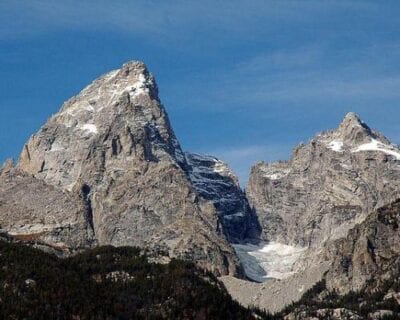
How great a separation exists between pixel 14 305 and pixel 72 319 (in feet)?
35.9

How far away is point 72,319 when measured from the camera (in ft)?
648

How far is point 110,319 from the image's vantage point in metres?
199

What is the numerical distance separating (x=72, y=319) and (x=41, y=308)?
6309mm

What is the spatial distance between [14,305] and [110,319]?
17.6 m

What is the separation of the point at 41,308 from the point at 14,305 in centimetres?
489

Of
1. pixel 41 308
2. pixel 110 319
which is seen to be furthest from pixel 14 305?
pixel 110 319

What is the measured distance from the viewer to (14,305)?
198 m

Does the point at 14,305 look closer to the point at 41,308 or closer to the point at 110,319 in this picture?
the point at 41,308

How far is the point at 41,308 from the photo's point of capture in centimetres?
19900
